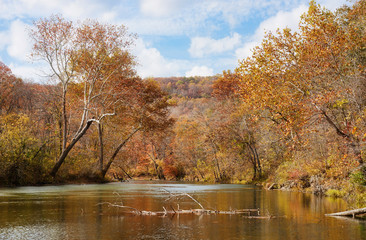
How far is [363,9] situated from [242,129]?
1877 cm

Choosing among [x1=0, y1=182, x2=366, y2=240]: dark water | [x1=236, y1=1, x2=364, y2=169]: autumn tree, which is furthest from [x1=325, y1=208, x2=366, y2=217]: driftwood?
[x1=236, y1=1, x2=364, y2=169]: autumn tree

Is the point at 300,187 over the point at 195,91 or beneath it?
beneath

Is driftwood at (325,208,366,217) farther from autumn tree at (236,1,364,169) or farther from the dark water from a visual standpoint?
autumn tree at (236,1,364,169)

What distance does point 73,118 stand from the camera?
42.2 m

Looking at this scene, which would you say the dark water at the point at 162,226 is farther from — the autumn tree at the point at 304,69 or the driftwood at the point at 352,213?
the autumn tree at the point at 304,69

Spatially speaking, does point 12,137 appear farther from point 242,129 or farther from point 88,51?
point 242,129

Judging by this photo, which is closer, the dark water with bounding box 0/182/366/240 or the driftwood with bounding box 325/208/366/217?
the dark water with bounding box 0/182/366/240

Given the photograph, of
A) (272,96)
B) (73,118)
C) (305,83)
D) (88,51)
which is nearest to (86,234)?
(272,96)

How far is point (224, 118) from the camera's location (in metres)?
41.3

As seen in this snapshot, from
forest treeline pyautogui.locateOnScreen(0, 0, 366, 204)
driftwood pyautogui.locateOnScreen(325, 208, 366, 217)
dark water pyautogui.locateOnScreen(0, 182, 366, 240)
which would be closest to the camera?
dark water pyautogui.locateOnScreen(0, 182, 366, 240)

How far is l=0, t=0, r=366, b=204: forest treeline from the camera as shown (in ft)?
55.7

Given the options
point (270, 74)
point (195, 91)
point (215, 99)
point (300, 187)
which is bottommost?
point (300, 187)

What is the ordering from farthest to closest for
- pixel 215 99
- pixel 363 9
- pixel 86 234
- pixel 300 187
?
pixel 215 99, pixel 300 187, pixel 363 9, pixel 86 234

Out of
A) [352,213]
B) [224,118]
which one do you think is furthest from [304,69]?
[224,118]
